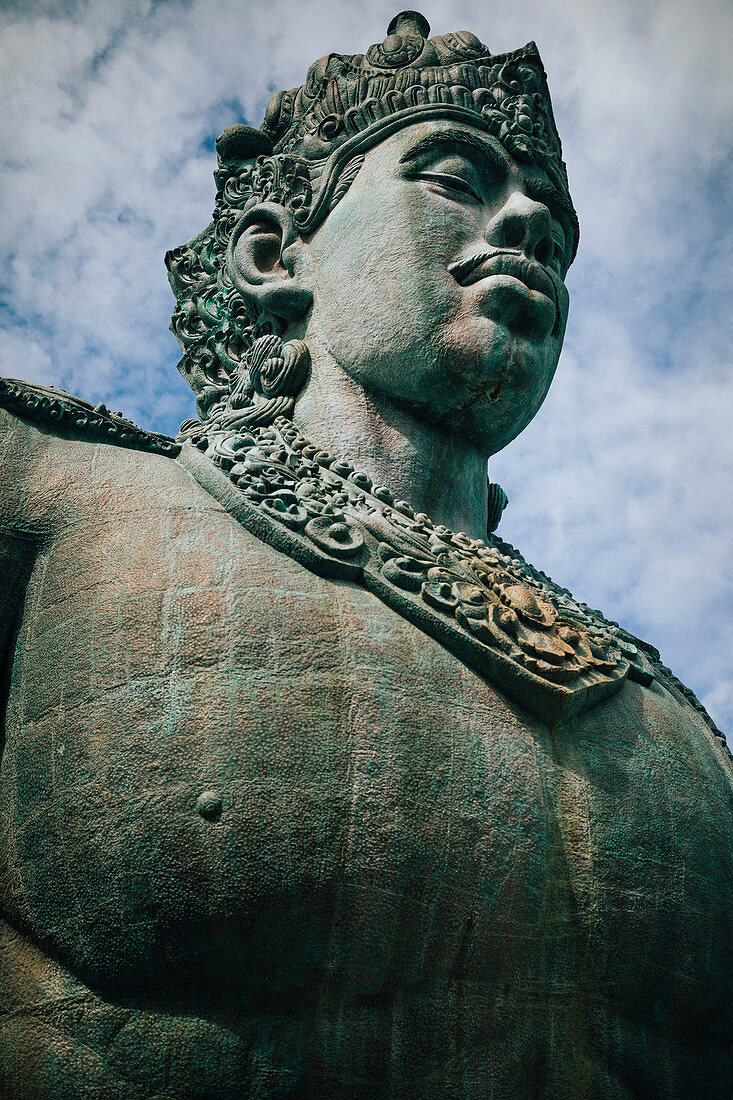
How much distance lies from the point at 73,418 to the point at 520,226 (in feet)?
8.09

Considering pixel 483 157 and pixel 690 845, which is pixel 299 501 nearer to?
pixel 690 845

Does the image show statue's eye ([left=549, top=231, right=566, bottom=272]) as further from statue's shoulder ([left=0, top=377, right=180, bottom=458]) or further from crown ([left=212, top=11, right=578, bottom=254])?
statue's shoulder ([left=0, top=377, right=180, bottom=458])

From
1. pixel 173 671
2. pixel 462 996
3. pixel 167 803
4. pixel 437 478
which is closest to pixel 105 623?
pixel 173 671

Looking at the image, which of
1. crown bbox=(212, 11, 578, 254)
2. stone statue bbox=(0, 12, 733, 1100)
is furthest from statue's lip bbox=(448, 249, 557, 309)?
crown bbox=(212, 11, 578, 254)

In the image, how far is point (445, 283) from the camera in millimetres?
5406

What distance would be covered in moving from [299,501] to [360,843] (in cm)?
151

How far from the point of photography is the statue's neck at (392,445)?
17.8ft

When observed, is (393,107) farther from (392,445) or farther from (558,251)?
(392,445)

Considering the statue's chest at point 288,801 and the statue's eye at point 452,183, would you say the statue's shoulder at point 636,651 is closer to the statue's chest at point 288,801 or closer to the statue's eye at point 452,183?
the statue's chest at point 288,801

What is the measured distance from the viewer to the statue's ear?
599 cm

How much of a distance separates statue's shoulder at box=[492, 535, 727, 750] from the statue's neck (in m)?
0.52

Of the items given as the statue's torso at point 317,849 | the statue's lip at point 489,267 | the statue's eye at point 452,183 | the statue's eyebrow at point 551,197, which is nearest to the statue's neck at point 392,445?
the statue's lip at point 489,267

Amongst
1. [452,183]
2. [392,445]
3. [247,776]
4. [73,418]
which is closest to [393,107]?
[452,183]

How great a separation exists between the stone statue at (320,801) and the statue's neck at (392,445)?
36cm
